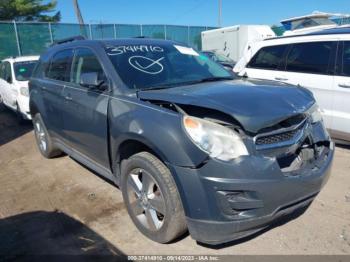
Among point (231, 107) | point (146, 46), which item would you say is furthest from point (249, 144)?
point (146, 46)

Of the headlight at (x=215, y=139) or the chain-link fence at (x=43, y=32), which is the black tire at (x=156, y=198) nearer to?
the headlight at (x=215, y=139)

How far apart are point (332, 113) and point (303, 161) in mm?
2810

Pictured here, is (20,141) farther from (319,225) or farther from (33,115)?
(319,225)

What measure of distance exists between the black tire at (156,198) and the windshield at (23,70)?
620 cm

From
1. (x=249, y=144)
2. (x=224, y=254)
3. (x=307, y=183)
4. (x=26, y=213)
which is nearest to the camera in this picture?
(x=249, y=144)

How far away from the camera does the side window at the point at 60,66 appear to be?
15.3ft

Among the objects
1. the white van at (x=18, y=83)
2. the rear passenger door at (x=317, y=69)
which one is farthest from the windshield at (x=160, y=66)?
the white van at (x=18, y=83)

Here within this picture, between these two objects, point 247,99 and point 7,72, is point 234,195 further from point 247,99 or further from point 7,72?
point 7,72

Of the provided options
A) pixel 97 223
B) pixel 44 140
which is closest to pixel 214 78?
pixel 97 223

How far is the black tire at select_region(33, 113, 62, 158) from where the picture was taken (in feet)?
18.2

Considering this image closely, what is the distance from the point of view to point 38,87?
17.9 ft

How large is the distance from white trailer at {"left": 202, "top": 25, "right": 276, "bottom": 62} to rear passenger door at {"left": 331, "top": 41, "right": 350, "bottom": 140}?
1279 cm

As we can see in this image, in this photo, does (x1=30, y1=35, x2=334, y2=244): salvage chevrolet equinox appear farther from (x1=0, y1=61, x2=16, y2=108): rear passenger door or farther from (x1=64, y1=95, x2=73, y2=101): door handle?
(x1=0, y1=61, x2=16, y2=108): rear passenger door

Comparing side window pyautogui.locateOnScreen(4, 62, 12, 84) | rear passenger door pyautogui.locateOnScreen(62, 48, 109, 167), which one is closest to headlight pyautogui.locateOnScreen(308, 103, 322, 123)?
rear passenger door pyautogui.locateOnScreen(62, 48, 109, 167)
